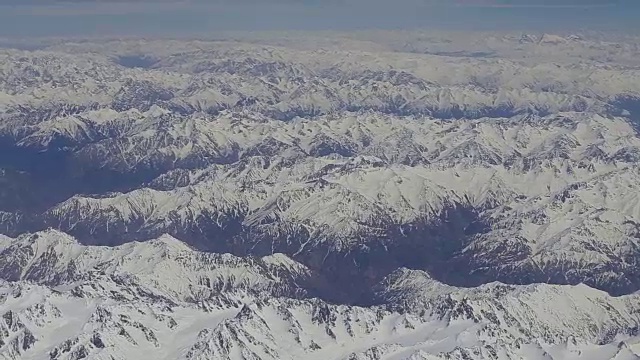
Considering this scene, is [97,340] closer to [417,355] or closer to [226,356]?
[226,356]

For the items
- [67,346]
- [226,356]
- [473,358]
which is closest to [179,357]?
[226,356]

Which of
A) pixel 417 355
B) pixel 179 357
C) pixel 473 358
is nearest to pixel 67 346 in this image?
pixel 179 357

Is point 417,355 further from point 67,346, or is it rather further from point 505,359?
point 67,346

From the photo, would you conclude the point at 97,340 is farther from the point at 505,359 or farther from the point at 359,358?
the point at 505,359

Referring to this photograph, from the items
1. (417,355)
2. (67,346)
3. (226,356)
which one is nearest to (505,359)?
(417,355)

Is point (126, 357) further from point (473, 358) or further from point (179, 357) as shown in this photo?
point (473, 358)

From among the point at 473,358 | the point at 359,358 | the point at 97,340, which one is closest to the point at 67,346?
the point at 97,340

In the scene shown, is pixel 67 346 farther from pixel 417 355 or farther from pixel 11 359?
pixel 417 355

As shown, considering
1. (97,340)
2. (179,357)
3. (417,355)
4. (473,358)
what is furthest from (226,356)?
(473,358)
